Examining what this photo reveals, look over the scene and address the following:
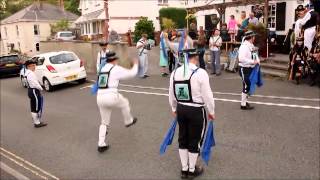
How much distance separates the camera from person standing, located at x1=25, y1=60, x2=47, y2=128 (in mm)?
9992

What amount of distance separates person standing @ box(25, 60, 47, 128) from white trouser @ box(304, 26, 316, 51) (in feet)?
27.5

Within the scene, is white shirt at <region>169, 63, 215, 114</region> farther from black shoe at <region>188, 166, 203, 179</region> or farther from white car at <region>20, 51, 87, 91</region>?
white car at <region>20, 51, 87, 91</region>

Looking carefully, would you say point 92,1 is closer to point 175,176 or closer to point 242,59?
point 242,59

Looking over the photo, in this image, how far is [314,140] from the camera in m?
7.69

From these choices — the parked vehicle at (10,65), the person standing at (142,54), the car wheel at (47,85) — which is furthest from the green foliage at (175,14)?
the person standing at (142,54)

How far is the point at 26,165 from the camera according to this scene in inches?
318

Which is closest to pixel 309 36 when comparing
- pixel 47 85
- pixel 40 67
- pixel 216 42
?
pixel 216 42

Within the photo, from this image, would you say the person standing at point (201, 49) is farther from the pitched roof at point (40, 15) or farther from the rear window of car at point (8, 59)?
the pitched roof at point (40, 15)

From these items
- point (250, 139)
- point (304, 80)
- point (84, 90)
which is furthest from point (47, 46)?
point (250, 139)

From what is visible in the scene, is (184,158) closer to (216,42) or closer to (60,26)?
(216,42)

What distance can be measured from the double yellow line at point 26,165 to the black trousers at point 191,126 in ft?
9.06

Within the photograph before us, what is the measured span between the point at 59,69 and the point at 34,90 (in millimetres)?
5651

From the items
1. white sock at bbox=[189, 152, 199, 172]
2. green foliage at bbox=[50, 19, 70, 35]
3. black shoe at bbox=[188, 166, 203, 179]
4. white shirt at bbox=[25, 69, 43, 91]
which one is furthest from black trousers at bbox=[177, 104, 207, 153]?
green foliage at bbox=[50, 19, 70, 35]

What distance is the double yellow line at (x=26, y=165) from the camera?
24.2 ft
